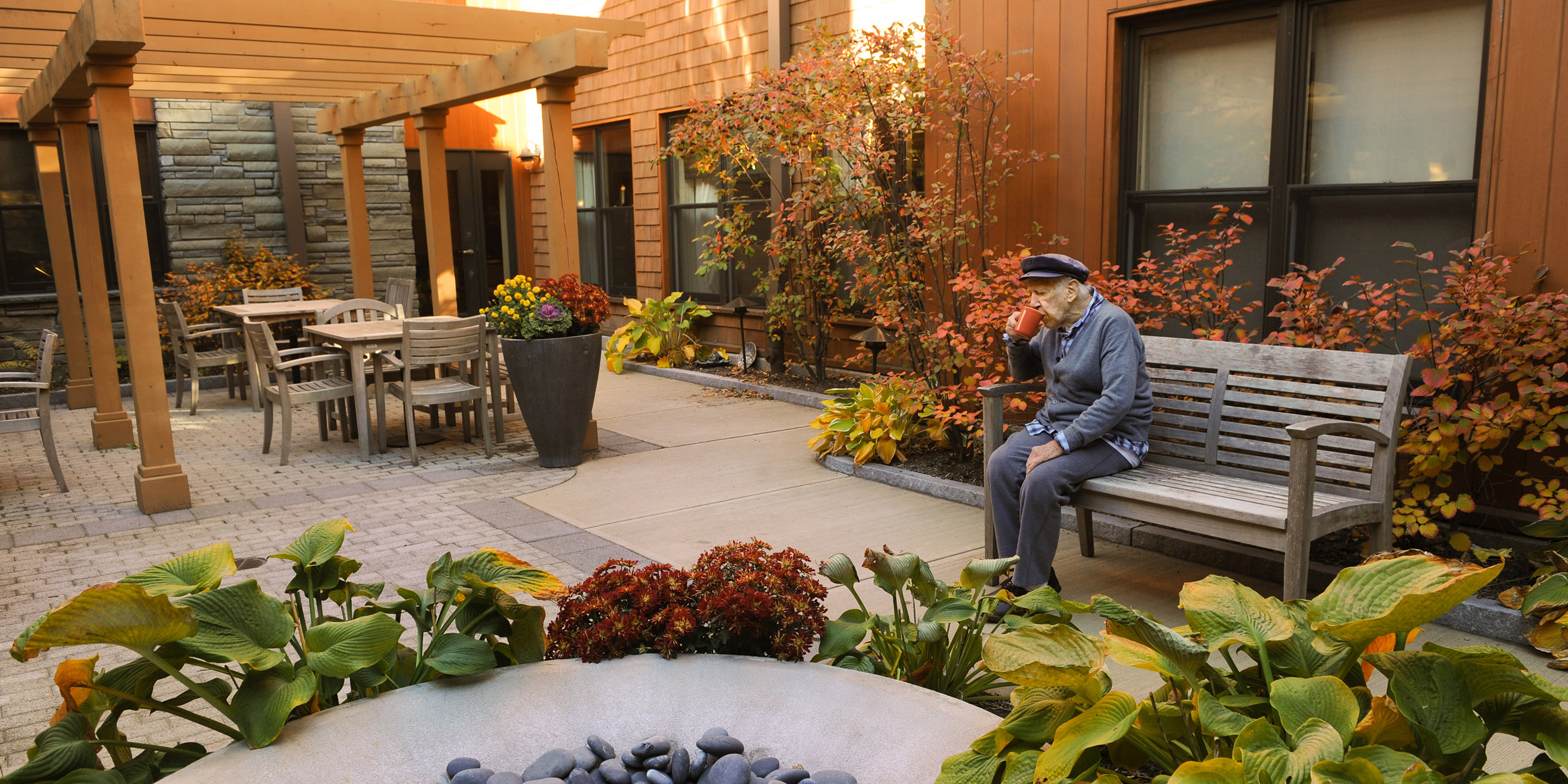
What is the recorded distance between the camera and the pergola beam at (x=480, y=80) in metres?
6.71

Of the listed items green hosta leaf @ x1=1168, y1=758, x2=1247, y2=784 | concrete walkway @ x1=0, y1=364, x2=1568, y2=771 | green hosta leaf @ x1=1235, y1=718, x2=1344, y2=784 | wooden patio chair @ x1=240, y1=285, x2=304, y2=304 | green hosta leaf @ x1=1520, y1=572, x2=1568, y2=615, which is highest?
wooden patio chair @ x1=240, y1=285, x2=304, y2=304

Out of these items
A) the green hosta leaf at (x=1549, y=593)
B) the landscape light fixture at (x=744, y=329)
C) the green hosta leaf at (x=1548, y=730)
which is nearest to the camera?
the green hosta leaf at (x=1548, y=730)

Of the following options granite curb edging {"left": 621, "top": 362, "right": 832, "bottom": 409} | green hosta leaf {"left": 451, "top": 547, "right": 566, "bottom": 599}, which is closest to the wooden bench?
green hosta leaf {"left": 451, "top": 547, "right": 566, "bottom": 599}

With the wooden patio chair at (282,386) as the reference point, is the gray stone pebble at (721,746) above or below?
below

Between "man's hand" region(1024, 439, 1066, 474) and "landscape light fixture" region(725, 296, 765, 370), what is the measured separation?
6.14 m

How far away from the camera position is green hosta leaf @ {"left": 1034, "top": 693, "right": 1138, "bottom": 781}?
1.73 metres

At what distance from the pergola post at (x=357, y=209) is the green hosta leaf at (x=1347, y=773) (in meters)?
10.5

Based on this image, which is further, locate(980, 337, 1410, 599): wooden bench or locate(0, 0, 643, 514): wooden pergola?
locate(0, 0, 643, 514): wooden pergola

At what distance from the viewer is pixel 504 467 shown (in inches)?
271

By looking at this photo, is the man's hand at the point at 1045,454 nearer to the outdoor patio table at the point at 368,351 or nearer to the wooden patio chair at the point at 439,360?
the wooden patio chair at the point at 439,360

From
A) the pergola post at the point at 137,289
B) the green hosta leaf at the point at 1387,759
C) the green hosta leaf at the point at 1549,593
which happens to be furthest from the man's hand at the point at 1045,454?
the pergola post at the point at 137,289

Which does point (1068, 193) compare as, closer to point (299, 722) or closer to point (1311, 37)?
point (1311, 37)

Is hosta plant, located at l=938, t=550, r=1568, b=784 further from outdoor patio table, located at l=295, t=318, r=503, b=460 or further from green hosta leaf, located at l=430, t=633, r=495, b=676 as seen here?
outdoor patio table, located at l=295, t=318, r=503, b=460

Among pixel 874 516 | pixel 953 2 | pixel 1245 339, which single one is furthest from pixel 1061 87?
pixel 874 516
